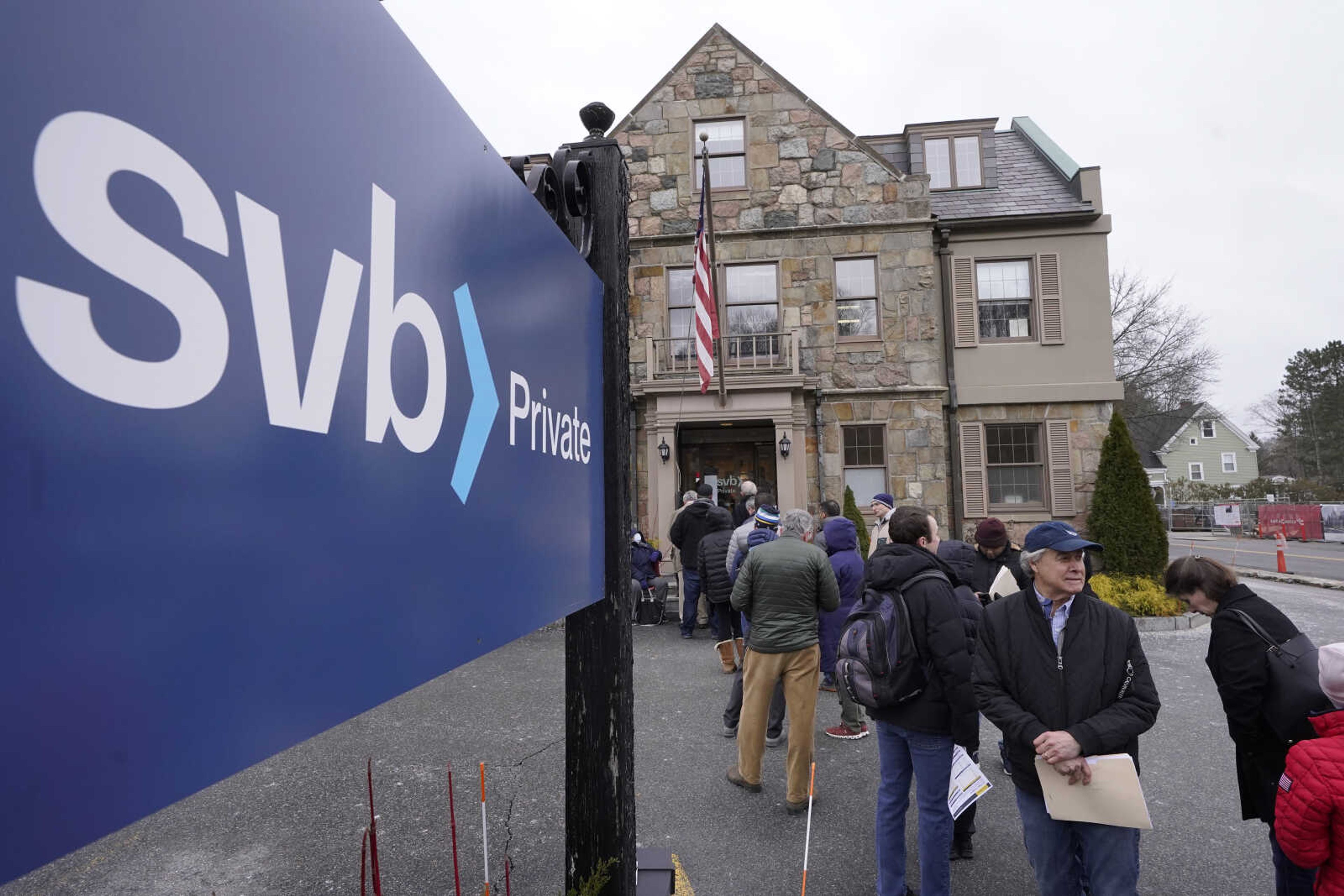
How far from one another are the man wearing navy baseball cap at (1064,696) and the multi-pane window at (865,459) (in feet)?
34.2

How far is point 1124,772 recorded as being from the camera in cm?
257

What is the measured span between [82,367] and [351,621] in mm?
450

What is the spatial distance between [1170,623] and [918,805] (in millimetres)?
7960

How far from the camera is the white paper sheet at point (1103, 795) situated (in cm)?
255

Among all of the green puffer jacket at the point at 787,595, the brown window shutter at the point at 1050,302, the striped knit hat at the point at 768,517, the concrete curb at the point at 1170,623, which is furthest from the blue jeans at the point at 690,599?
the brown window shutter at the point at 1050,302

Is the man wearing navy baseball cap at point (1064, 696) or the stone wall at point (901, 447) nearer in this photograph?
the man wearing navy baseball cap at point (1064, 696)

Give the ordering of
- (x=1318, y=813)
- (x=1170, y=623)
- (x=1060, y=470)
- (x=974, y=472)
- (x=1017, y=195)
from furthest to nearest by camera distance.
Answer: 1. (x=1017, y=195)
2. (x=974, y=472)
3. (x=1060, y=470)
4. (x=1170, y=623)
5. (x=1318, y=813)

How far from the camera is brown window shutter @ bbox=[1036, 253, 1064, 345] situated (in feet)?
43.9

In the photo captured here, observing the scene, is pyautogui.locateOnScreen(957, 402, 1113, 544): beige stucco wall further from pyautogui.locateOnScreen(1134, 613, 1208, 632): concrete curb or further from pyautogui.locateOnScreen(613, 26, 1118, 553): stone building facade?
pyautogui.locateOnScreen(1134, 613, 1208, 632): concrete curb

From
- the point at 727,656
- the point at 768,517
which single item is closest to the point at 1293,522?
the point at 727,656

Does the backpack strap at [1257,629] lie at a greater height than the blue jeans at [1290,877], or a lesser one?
greater

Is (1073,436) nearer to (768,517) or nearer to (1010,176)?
(1010,176)

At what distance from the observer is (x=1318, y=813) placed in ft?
7.28

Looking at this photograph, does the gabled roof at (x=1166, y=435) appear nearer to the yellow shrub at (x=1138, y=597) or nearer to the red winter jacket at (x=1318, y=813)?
the yellow shrub at (x=1138, y=597)
